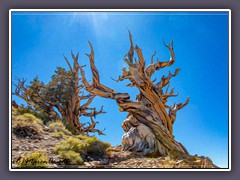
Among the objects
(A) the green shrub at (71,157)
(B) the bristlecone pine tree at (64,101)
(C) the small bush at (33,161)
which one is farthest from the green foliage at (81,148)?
(B) the bristlecone pine tree at (64,101)

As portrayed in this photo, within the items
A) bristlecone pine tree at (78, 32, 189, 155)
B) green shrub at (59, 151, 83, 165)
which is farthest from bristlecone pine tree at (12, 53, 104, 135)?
green shrub at (59, 151, 83, 165)

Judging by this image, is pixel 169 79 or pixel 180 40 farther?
pixel 169 79

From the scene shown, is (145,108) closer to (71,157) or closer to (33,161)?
(71,157)

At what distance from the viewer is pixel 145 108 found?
7.99 metres

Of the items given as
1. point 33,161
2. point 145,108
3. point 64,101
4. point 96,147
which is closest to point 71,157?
point 33,161

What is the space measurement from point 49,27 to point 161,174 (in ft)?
9.92

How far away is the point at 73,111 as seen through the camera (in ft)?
34.8

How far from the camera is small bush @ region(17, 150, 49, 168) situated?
5375 millimetres

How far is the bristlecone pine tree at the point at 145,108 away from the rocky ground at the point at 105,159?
0.47 m

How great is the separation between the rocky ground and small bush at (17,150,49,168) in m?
0.08

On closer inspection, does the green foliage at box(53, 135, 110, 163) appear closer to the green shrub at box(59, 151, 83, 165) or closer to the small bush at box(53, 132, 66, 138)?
the green shrub at box(59, 151, 83, 165)
